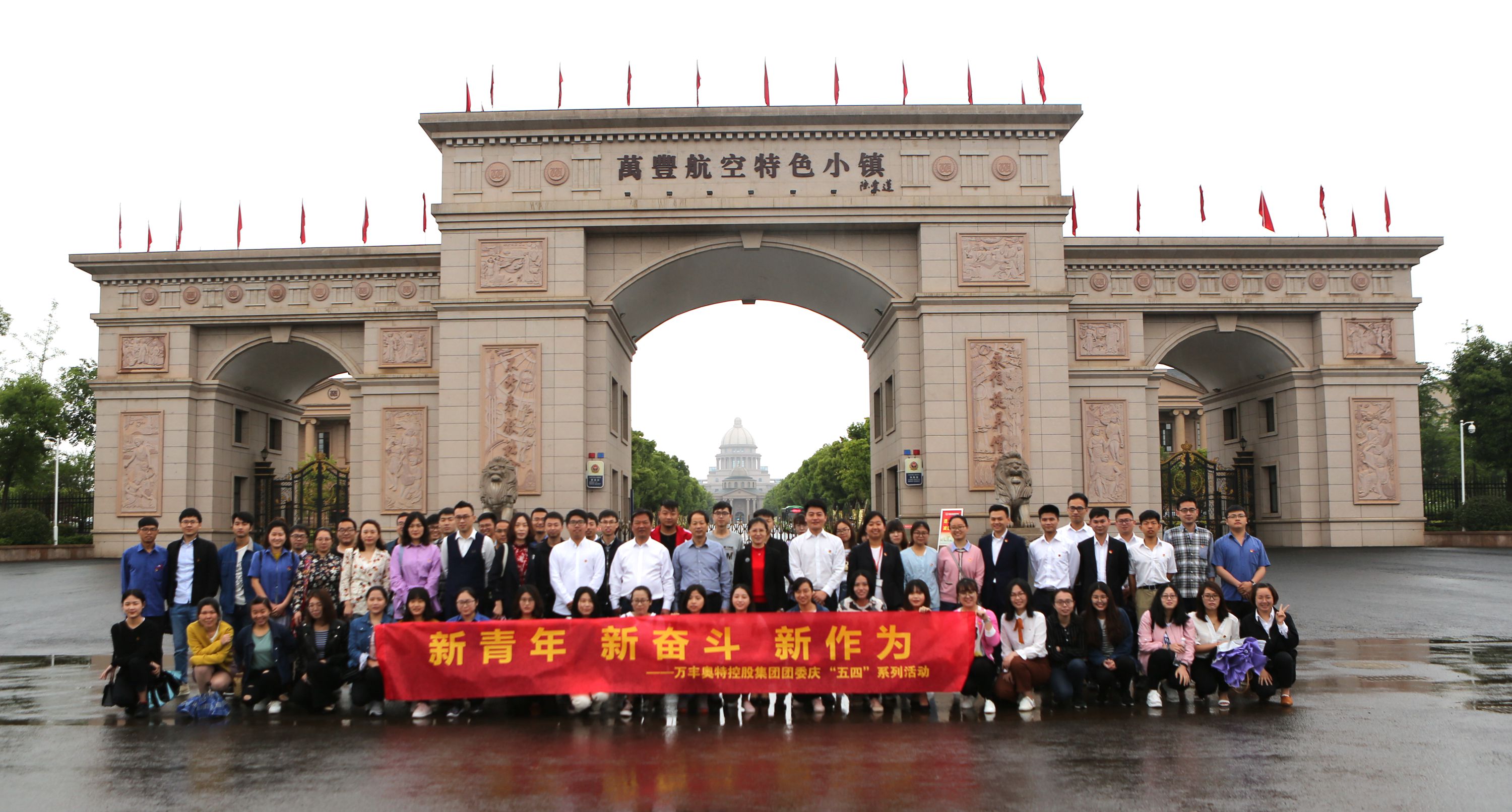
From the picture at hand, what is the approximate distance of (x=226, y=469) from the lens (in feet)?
79.6

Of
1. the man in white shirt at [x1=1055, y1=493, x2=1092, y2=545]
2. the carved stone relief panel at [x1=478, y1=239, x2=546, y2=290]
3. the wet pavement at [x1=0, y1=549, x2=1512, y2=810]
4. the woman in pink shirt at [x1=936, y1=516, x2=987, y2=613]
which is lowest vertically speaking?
the wet pavement at [x1=0, y1=549, x2=1512, y2=810]

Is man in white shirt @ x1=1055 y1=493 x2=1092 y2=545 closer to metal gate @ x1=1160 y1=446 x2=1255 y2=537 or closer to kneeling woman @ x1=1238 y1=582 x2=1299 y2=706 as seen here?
kneeling woman @ x1=1238 y1=582 x2=1299 y2=706

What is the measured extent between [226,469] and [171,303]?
3956 millimetres

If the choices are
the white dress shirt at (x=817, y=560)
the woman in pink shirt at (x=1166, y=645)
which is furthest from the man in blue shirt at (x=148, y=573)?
the woman in pink shirt at (x=1166, y=645)

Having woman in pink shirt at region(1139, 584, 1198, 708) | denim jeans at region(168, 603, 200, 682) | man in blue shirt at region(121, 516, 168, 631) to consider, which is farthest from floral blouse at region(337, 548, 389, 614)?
woman in pink shirt at region(1139, 584, 1198, 708)

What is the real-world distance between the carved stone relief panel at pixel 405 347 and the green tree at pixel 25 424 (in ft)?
50.9

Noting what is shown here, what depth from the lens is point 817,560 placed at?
→ 8539 mm

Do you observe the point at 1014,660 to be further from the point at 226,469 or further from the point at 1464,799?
the point at 226,469

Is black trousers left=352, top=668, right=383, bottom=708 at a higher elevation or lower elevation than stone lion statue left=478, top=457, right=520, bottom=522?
lower

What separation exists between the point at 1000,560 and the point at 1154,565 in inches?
46.5

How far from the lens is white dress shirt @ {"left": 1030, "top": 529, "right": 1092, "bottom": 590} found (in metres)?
8.38

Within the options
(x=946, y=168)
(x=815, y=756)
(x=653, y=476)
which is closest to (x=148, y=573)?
(x=815, y=756)

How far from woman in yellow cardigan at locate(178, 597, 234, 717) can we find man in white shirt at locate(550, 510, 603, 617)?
2.45 meters

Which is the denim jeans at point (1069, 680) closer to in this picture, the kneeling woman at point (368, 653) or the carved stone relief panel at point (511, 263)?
the kneeling woman at point (368, 653)
